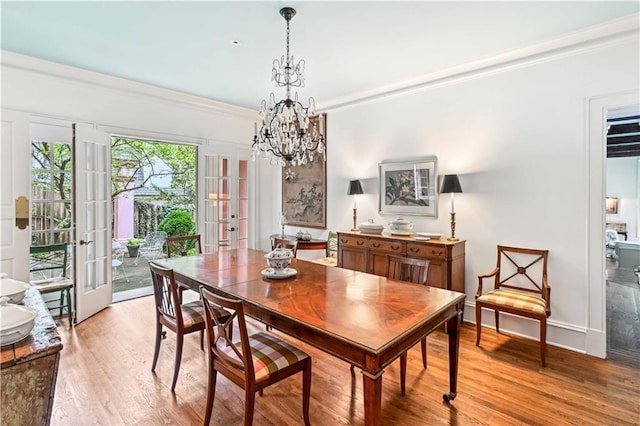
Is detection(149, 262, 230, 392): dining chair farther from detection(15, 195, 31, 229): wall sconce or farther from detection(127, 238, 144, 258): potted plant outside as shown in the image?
detection(127, 238, 144, 258): potted plant outside

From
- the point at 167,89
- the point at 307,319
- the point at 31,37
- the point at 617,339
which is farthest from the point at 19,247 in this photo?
the point at 617,339

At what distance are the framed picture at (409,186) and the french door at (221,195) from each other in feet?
7.76

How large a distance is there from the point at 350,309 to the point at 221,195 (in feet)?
12.6

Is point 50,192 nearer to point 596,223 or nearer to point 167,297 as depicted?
point 167,297

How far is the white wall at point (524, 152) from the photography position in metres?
2.95

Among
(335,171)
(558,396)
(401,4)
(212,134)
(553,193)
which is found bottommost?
(558,396)

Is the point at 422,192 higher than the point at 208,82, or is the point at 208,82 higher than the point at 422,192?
the point at 208,82

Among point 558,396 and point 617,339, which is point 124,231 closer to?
point 558,396

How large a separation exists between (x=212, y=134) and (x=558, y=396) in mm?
5066

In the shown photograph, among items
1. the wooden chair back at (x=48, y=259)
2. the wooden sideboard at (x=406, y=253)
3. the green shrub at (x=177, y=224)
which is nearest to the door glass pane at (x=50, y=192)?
the wooden chair back at (x=48, y=259)

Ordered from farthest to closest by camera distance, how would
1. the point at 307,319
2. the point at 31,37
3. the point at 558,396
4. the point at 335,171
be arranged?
1. the point at 335,171
2. the point at 31,37
3. the point at 558,396
4. the point at 307,319

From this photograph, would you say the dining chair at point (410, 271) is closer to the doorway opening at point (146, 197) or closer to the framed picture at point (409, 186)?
the framed picture at point (409, 186)

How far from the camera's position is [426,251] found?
351 cm

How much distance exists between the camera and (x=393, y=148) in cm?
427
